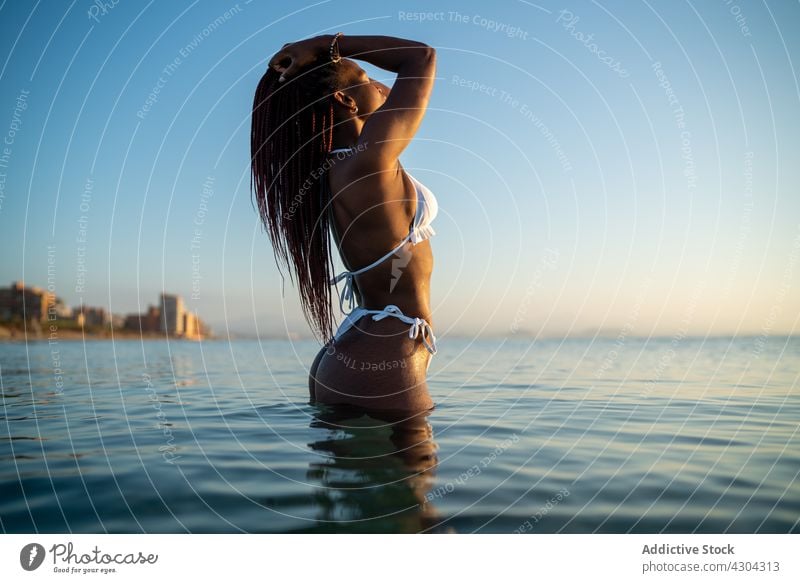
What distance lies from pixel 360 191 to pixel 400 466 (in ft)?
5.87

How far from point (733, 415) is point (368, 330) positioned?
3.58m

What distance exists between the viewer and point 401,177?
429 cm

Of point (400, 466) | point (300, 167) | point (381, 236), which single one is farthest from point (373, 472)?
point (300, 167)

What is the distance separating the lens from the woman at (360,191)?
4145 millimetres

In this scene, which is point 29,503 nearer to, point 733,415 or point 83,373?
point 733,415

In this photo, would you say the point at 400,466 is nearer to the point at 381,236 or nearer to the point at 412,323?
the point at 412,323

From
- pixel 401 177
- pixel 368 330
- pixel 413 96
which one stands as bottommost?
pixel 368 330

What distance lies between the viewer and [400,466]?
3295 mm

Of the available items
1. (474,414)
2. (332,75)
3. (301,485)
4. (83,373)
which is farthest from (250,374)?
(301,485)

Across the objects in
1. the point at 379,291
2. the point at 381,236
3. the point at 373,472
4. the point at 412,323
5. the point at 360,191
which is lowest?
the point at 373,472

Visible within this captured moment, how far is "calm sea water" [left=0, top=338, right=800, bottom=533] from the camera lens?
2865 millimetres

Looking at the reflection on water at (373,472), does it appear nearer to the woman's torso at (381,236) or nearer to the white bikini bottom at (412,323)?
the white bikini bottom at (412,323)

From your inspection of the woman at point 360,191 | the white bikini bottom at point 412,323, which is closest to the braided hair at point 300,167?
the woman at point 360,191

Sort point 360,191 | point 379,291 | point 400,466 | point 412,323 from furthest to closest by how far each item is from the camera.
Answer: point 379,291 → point 412,323 → point 360,191 → point 400,466
